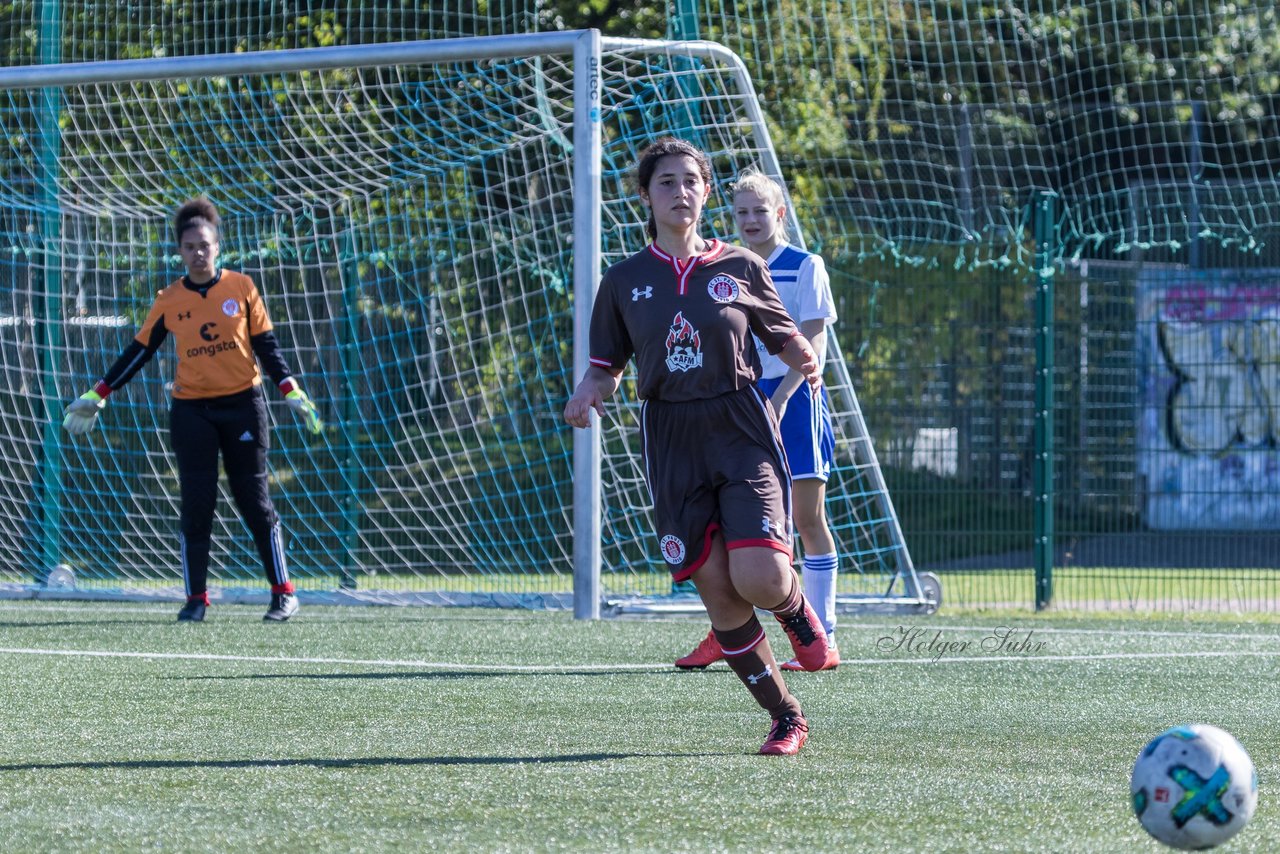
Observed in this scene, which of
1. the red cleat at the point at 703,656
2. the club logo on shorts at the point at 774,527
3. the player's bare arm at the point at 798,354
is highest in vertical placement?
the player's bare arm at the point at 798,354

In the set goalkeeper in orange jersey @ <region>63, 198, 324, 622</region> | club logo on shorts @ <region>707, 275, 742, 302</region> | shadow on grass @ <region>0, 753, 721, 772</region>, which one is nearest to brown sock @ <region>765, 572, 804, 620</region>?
shadow on grass @ <region>0, 753, 721, 772</region>

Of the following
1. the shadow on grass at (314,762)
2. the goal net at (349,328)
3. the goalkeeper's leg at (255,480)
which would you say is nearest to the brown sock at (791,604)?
the shadow on grass at (314,762)

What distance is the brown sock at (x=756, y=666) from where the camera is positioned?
181 inches

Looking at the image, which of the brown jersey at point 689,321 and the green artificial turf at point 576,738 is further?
the brown jersey at point 689,321

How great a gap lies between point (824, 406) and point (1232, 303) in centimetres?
547

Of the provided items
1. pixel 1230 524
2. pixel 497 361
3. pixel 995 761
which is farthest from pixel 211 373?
pixel 1230 524

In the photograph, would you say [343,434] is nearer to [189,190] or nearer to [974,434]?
[189,190]

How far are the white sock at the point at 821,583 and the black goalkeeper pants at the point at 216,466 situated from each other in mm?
3076

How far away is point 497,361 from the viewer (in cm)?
1045

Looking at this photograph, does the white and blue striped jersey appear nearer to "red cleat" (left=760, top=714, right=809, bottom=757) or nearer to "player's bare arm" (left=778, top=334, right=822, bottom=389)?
"player's bare arm" (left=778, top=334, right=822, bottom=389)

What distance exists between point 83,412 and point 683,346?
15.3 feet

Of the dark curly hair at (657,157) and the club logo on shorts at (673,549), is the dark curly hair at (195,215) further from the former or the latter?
the club logo on shorts at (673,549)

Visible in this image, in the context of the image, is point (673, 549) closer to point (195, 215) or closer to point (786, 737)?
point (786, 737)

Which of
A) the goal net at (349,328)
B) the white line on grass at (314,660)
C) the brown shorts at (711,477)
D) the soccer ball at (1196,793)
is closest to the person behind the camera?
the soccer ball at (1196,793)
